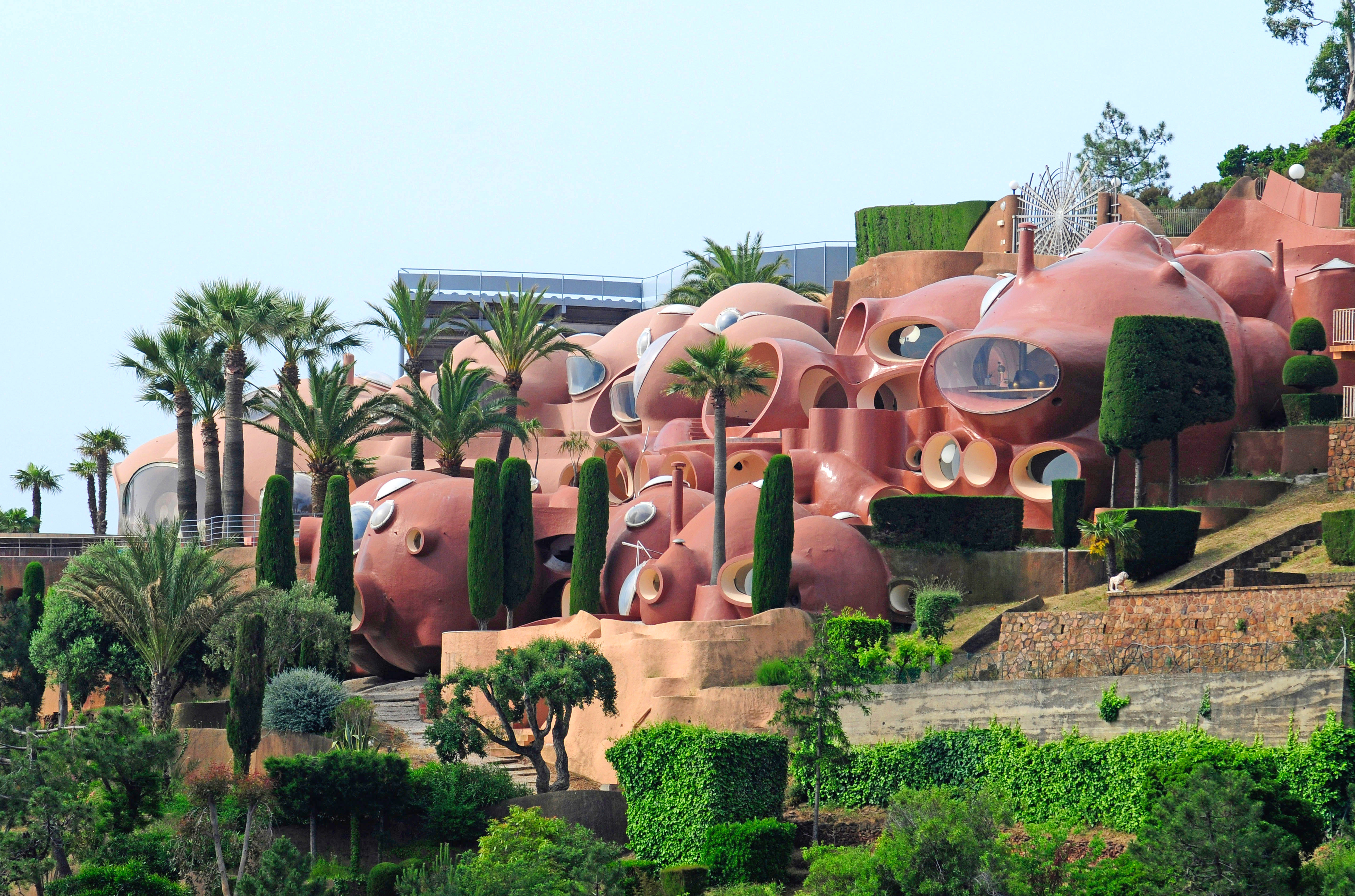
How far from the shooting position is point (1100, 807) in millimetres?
A: 24344

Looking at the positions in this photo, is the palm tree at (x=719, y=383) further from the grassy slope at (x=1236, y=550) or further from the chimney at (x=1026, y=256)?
the chimney at (x=1026, y=256)

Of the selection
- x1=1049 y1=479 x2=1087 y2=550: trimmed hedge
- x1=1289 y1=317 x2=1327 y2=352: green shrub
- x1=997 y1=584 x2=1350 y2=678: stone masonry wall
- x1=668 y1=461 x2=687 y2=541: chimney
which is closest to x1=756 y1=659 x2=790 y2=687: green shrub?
x1=997 y1=584 x2=1350 y2=678: stone masonry wall

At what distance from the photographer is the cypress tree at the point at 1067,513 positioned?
116 ft

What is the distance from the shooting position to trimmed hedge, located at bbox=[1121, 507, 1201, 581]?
111ft

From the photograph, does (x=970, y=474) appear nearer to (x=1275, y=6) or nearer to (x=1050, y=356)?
(x=1050, y=356)

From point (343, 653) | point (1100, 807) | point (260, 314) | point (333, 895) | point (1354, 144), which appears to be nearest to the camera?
point (1100, 807)

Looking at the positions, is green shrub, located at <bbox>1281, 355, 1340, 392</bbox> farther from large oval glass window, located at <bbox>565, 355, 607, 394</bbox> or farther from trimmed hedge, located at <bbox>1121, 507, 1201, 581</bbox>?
large oval glass window, located at <bbox>565, 355, 607, 394</bbox>

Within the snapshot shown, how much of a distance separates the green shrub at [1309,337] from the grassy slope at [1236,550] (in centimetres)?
475

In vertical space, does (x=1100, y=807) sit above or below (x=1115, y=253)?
below

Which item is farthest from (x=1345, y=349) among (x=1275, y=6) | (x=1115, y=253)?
(x=1275, y=6)

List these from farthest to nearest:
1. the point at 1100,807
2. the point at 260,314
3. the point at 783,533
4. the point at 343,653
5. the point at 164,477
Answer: the point at 164,477 < the point at 260,314 < the point at 343,653 < the point at 783,533 < the point at 1100,807

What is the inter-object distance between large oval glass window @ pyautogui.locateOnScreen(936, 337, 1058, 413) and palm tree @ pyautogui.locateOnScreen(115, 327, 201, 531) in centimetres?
2060

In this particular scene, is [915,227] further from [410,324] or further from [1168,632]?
[1168,632]

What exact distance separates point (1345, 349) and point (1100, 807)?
1933 centimetres
